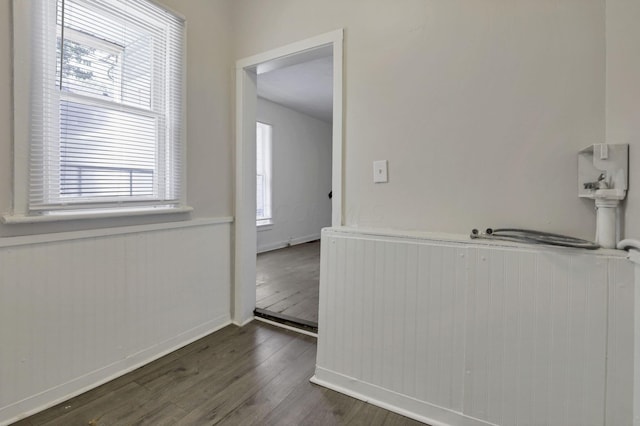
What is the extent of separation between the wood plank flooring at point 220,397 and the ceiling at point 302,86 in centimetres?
264

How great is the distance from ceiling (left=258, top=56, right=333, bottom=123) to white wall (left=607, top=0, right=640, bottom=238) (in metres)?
2.39

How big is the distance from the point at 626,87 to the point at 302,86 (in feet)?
12.4

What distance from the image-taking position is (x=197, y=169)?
7.29 ft

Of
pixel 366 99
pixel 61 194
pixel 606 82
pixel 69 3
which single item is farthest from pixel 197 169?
pixel 606 82

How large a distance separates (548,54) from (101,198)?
234 centimetres

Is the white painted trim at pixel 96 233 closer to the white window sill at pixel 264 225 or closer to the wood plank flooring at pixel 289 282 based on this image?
the wood plank flooring at pixel 289 282

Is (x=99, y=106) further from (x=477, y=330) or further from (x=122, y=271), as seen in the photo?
(x=477, y=330)

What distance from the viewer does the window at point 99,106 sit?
4.72 feet

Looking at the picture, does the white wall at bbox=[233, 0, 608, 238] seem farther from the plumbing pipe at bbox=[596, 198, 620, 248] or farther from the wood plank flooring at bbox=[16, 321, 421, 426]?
the wood plank flooring at bbox=[16, 321, 421, 426]

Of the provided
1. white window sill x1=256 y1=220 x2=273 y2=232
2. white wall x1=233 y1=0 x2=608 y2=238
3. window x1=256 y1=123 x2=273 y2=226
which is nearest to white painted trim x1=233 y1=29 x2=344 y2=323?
white wall x1=233 y1=0 x2=608 y2=238

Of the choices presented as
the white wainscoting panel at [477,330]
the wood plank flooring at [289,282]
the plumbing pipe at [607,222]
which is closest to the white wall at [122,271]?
the wood plank flooring at [289,282]

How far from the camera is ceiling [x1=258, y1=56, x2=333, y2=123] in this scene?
144 inches

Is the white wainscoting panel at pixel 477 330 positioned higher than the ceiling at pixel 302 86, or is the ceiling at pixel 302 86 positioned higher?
the ceiling at pixel 302 86

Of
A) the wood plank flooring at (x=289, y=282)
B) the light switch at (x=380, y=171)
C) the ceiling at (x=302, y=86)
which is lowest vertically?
the wood plank flooring at (x=289, y=282)
